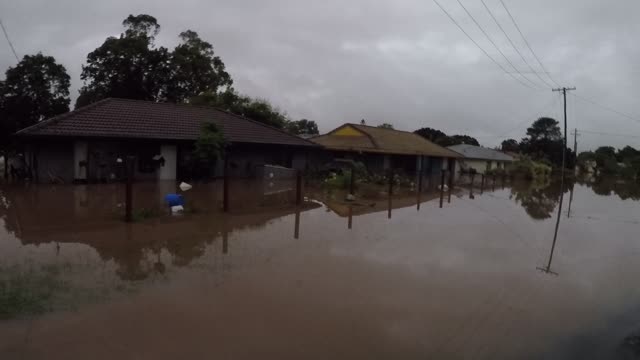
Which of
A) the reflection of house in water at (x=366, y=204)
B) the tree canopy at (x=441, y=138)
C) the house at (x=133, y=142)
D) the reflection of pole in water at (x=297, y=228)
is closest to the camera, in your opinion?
the reflection of pole in water at (x=297, y=228)

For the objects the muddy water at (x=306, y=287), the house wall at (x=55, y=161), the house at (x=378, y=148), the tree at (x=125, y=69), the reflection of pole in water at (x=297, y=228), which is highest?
the tree at (x=125, y=69)

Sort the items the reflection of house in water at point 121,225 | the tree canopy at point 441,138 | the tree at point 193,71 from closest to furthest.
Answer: the reflection of house in water at point 121,225, the tree at point 193,71, the tree canopy at point 441,138

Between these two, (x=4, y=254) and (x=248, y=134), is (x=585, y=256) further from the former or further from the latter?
(x=248, y=134)

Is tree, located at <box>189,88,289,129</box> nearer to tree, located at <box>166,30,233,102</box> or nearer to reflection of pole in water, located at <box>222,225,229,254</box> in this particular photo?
tree, located at <box>166,30,233,102</box>

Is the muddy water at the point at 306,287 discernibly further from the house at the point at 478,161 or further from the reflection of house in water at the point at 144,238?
the house at the point at 478,161

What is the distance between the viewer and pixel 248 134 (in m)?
24.8

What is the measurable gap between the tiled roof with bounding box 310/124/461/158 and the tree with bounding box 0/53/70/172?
17903 millimetres

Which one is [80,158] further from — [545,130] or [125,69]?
[545,130]

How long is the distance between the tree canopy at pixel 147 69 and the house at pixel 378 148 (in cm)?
1121

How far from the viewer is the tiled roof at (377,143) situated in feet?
101

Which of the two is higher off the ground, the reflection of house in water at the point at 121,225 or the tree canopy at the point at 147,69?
the tree canopy at the point at 147,69

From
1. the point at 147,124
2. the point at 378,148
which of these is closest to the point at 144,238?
the point at 147,124

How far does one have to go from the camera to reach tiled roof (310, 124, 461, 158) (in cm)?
3083

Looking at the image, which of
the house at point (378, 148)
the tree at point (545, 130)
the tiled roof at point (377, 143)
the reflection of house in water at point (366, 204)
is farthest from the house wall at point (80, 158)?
the tree at point (545, 130)
